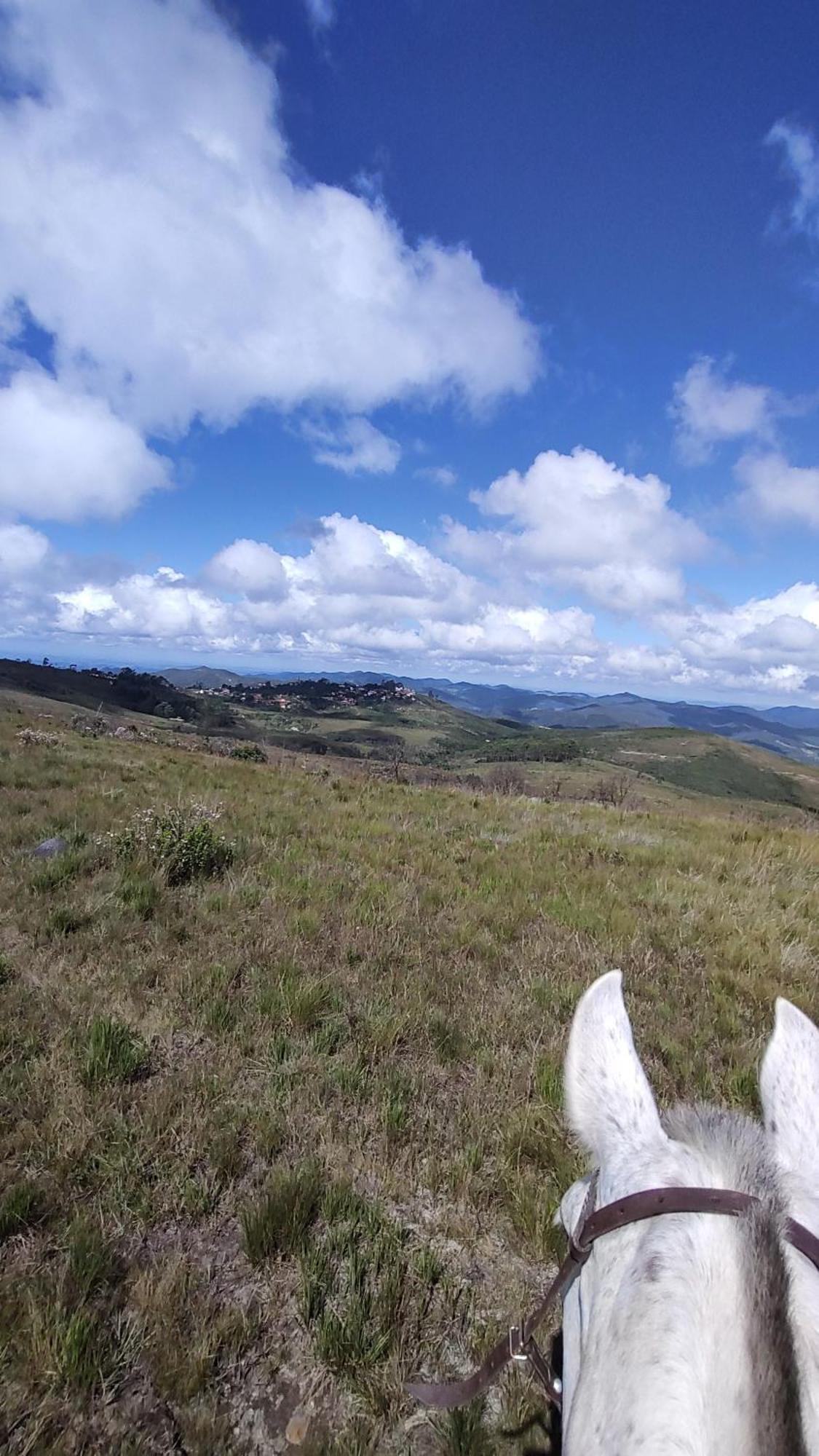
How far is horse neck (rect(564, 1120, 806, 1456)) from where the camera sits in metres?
0.73

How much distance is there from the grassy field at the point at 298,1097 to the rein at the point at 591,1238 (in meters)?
0.89

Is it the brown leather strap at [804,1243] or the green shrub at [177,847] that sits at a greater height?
the brown leather strap at [804,1243]

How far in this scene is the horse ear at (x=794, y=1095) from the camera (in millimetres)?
1358

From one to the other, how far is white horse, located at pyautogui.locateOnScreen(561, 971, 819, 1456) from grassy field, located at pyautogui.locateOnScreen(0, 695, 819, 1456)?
1.36 metres

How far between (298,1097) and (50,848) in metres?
5.22

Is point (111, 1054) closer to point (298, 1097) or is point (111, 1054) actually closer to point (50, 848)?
point (298, 1097)

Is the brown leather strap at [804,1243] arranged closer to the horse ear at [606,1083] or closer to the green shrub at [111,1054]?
the horse ear at [606,1083]

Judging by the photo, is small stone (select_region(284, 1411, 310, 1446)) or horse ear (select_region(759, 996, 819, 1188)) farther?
small stone (select_region(284, 1411, 310, 1446))

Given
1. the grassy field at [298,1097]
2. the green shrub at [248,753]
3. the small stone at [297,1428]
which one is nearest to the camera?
the small stone at [297,1428]

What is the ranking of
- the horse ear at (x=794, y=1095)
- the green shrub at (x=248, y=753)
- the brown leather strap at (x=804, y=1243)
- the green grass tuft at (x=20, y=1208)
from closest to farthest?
the brown leather strap at (x=804, y=1243) < the horse ear at (x=794, y=1095) < the green grass tuft at (x=20, y=1208) < the green shrub at (x=248, y=753)

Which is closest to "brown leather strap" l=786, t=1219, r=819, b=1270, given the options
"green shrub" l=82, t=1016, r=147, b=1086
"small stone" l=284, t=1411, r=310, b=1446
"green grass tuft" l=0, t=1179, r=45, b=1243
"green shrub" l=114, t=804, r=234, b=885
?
"small stone" l=284, t=1411, r=310, b=1446

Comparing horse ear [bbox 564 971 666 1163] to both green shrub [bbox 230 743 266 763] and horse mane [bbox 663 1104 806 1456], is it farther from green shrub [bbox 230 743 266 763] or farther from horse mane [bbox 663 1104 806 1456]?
green shrub [bbox 230 743 266 763]

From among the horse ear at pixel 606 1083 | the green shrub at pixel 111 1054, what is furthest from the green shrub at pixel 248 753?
the horse ear at pixel 606 1083

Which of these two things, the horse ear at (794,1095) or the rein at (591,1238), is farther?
the horse ear at (794,1095)
